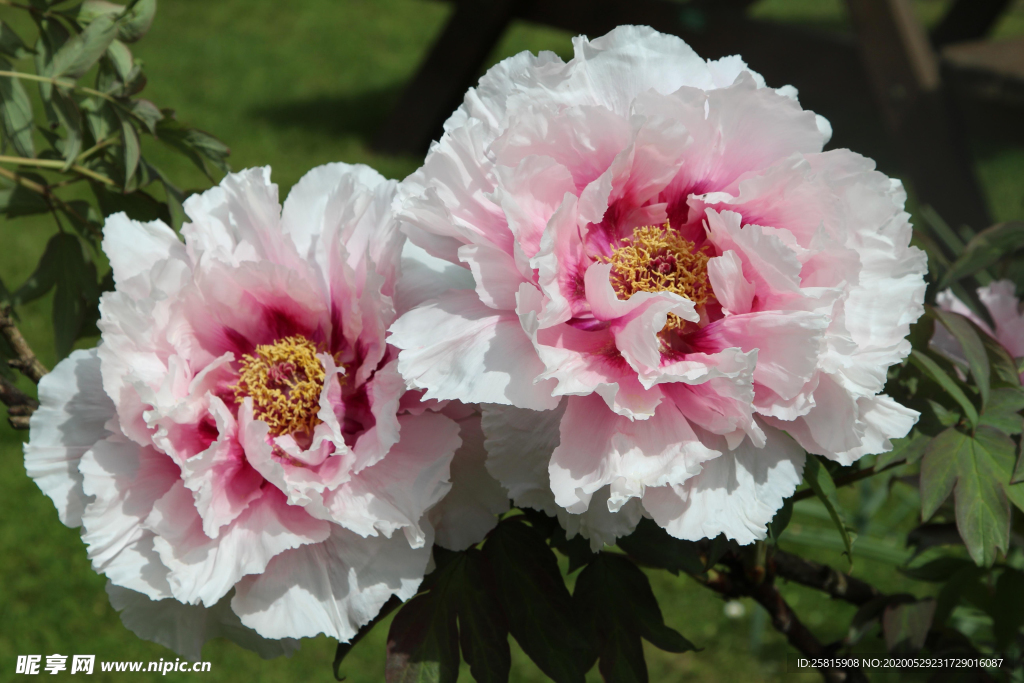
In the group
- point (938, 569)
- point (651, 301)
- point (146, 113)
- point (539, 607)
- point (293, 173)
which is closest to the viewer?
point (651, 301)

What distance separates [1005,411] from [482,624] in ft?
1.28

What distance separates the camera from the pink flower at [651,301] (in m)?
0.48

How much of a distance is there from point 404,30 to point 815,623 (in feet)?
13.3

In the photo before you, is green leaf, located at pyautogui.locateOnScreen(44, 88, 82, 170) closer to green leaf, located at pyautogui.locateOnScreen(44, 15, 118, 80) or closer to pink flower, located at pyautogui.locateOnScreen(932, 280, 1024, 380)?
green leaf, located at pyautogui.locateOnScreen(44, 15, 118, 80)

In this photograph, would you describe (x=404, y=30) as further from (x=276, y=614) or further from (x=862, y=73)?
(x=276, y=614)

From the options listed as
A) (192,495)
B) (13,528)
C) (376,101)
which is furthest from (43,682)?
(376,101)

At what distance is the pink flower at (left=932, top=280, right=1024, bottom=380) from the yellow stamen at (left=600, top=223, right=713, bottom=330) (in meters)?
0.31

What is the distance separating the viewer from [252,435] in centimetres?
54

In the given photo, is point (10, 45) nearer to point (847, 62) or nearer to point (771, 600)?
point (771, 600)

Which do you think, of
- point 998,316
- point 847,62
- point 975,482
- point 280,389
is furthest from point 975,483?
point 847,62

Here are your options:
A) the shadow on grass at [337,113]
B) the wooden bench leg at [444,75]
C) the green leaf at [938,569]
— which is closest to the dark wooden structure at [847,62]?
the wooden bench leg at [444,75]

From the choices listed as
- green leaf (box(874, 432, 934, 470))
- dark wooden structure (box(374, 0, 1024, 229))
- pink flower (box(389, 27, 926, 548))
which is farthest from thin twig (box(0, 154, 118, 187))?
dark wooden structure (box(374, 0, 1024, 229))

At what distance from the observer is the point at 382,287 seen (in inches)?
21.5

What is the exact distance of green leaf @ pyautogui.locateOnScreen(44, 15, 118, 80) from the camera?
674 mm
